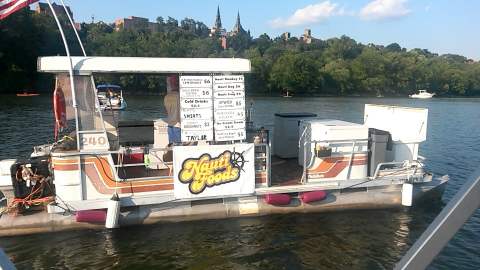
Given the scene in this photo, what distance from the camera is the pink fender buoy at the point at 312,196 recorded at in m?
10.5

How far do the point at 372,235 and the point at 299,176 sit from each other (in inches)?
95.1

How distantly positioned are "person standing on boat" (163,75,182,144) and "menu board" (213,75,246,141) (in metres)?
1.18

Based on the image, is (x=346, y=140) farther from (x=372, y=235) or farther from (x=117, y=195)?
(x=117, y=195)

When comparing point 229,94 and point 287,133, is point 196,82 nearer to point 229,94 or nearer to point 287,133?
point 229,94

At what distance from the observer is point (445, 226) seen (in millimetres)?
1404

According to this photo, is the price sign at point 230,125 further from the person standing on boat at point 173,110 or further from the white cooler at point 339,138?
the white cooler at point 339,138

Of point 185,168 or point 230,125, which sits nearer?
point 185,168

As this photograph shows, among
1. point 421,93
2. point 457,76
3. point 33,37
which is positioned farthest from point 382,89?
point 33,37

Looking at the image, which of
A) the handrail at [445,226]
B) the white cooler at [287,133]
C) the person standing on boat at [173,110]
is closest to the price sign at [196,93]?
the person standing on boat at [173,110]

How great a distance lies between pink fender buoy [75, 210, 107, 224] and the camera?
8.98 metres

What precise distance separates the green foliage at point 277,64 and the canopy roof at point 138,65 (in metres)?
58.0

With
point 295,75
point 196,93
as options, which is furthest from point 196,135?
point 295,75

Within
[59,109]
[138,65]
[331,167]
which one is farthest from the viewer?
[331,167]

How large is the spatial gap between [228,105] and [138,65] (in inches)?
86.9
